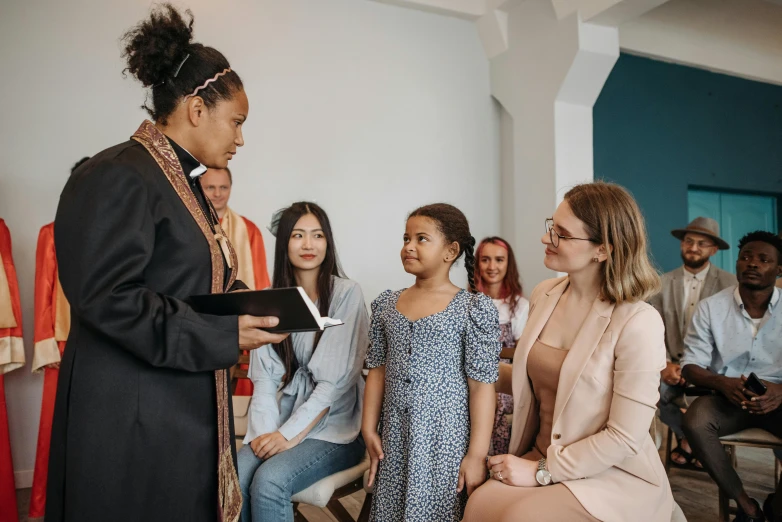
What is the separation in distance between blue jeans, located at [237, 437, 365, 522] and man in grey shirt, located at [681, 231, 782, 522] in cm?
172

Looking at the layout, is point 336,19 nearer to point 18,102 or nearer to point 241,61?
point 241,61

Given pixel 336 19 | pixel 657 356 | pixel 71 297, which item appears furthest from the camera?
pixel 336 19

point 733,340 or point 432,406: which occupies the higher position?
point 733,340

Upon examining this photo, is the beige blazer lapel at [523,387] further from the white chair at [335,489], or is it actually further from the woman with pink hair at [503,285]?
the woman with pink hair at [503,285]

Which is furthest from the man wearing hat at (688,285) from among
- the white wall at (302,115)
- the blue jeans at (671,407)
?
the white wall at (302,115)

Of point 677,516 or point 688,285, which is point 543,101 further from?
point 677,516

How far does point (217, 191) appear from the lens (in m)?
3.48

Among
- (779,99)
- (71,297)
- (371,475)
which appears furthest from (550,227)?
(779,99)

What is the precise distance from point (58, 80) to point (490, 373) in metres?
3.47

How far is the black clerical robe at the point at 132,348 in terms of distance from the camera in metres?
1.15

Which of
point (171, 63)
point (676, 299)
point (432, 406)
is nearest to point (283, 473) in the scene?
point (432, 406)

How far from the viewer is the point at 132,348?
1162 mm

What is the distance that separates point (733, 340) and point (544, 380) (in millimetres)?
1812

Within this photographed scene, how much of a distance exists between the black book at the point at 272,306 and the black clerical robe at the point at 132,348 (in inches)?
1.3
